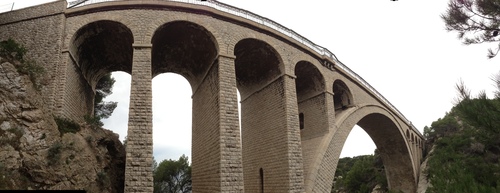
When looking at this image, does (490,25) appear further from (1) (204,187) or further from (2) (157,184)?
(2) (157,184)

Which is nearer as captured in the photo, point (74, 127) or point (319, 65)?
point (74, 127)

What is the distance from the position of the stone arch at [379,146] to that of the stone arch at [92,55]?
9136 millimetres

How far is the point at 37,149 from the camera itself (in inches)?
296

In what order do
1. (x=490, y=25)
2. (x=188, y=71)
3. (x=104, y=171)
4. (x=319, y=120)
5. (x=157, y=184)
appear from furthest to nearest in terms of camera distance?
(x=157, y=184) → (x=319, y=120) → (x=188, y=71) → (x=104, y=171) → (x=490, y=25)

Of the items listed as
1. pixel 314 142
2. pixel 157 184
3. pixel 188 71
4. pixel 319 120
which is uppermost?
pixel 188 71

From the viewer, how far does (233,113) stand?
10078mm

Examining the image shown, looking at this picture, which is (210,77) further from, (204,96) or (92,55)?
(92,55)

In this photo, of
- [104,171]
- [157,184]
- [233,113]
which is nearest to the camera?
[104,171]

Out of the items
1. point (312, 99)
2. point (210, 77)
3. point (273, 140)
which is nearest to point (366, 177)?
point (312, 99)

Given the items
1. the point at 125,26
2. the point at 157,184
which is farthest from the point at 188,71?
the point at 157,184

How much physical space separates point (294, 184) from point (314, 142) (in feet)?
12.0

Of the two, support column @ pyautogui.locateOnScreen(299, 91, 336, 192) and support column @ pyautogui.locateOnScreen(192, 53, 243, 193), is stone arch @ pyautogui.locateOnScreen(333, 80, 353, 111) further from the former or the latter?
support column @ pyautogui.locateOnScreen(192, 53, 243, 193)

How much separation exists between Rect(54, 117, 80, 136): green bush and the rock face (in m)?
0.15

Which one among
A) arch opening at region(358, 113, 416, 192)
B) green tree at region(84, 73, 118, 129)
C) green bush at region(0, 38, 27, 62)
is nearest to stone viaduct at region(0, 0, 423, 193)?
green bush at region(0, 38, 27, 62)
